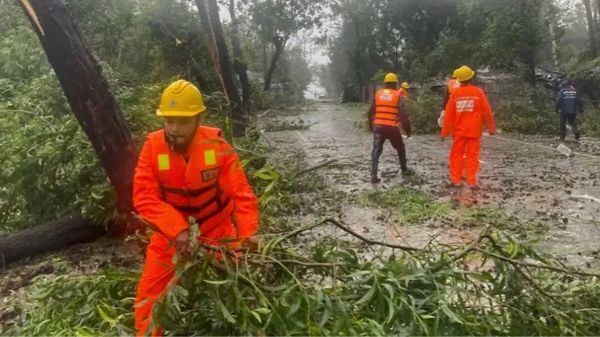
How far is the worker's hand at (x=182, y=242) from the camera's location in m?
3.50

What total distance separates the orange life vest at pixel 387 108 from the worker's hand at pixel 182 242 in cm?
761

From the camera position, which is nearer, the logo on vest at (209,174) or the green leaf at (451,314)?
the green leaf at (451,314)

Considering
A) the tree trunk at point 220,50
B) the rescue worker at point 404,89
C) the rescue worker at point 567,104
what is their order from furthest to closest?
the rescue worker at point 567,104 < the tree trunk at point 220,50 < the rescue worker at point 404,89

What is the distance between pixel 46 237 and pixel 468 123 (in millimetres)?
6101

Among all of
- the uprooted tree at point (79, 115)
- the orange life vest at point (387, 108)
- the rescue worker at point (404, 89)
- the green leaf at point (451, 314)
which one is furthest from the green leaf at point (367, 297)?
the rescue worker at point (404, 89)

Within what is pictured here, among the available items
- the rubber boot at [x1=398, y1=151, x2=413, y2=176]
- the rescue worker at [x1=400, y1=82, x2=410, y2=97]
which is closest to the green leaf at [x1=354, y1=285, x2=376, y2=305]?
the rescue worker at [x1=400, y1=82, x2=410, y2=97]

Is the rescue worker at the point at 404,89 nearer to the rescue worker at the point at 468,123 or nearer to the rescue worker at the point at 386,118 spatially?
the rescue worker at the point at 386,118

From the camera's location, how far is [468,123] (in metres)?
9.57

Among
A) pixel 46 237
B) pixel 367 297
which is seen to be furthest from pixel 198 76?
pixel 367 297

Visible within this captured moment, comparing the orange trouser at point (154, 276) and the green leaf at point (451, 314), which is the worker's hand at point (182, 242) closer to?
the orange trouser at point (154, 276)

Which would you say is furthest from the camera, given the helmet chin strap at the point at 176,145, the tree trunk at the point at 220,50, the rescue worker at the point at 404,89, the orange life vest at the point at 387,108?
the tree trunk at the point at 220,50

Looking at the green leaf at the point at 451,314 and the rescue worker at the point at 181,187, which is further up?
the rescue worker at the point at 181,187

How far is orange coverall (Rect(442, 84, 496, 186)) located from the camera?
9547 mm

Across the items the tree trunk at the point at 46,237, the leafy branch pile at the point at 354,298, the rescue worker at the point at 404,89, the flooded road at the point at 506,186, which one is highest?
the rescue worker at the point at 404,89
